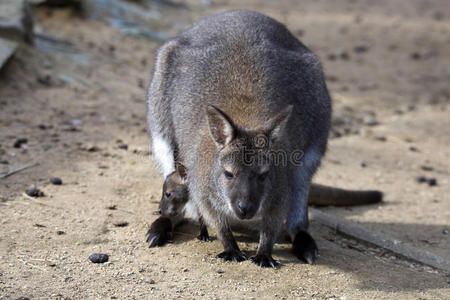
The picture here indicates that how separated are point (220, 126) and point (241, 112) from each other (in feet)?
0.99

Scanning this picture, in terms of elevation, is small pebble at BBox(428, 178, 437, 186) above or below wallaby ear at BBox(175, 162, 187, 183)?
below

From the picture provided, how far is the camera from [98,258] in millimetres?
3451

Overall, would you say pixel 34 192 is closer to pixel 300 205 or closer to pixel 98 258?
pixel 98 258

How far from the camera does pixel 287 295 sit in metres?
3.29

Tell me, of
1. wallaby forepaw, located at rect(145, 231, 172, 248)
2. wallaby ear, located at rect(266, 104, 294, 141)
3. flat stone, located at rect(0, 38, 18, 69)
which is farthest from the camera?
flat stone, located at rect(0, 38, 18, 69)

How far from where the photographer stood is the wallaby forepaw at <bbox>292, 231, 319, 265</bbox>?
382 cm

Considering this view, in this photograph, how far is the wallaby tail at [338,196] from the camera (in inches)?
189

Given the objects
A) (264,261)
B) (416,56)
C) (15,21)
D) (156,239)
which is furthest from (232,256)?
(416,56)

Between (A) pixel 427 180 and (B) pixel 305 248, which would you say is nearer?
(B) pixel 305 248

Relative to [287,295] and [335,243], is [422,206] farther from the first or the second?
[287,295]

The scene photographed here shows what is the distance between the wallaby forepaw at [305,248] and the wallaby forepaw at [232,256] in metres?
0.42

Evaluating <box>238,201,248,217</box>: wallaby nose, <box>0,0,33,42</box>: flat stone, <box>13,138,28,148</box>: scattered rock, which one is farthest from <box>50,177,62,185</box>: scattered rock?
<box>0,0,33,42</box>: flat stone

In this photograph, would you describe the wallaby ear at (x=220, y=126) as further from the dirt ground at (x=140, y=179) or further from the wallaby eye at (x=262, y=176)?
the dirt ground at (x=140, y=179)

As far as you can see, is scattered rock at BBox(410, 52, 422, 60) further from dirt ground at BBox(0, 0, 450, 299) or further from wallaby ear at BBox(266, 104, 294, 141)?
wallaby ear at BBox(266, 104, 294, 141)
